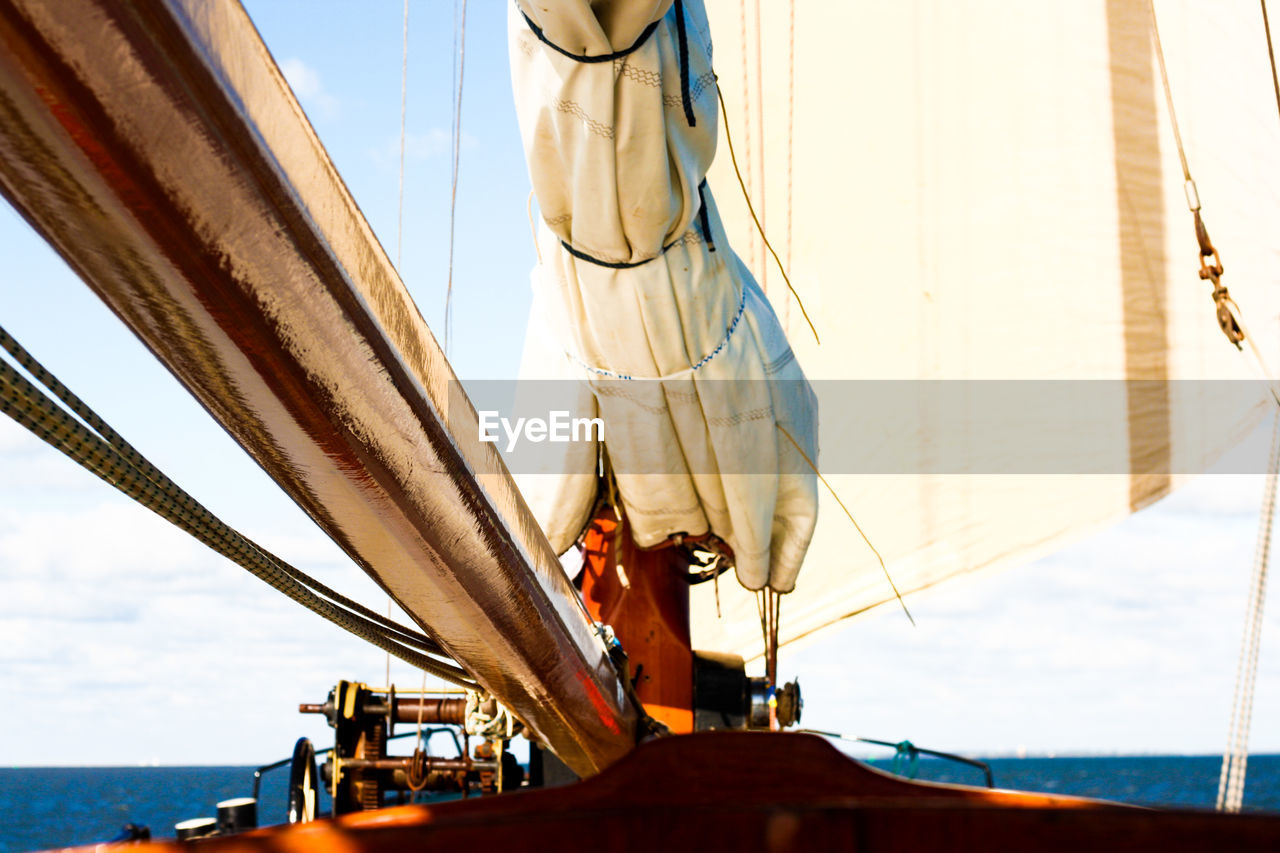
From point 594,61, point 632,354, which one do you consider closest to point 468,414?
point 594,61

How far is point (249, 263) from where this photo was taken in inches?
28.3

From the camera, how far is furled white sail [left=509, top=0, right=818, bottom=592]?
198 centimetres

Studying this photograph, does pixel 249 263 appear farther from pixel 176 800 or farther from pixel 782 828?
pixel 176 800

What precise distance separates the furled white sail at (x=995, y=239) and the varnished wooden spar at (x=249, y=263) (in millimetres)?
4924

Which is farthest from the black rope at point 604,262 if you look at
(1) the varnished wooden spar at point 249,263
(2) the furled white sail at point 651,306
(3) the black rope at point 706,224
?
(1) the varnished wooden spar at point 249,263

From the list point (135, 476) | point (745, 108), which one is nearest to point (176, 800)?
point (745, 108)

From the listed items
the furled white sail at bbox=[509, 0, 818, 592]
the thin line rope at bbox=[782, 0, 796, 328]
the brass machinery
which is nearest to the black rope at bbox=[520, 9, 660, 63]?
the furled white sail at bbox=[509, 0, 818, 592]

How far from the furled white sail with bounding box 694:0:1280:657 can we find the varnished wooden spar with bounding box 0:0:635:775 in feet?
16.2

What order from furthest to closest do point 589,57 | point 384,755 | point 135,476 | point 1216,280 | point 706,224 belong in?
point 384,755, point 1216,280, point 706,224, point 589,57, point 135,476

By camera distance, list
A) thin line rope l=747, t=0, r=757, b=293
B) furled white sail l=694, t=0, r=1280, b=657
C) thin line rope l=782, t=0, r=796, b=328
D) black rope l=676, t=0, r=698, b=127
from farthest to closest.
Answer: thin line rope l=747, t=0, r=757, b=293, thin line rope l=782, t=0, r=796, b=328, furled white sail l=694, t=0, r=1280, b=657, black rope l=676, t=0, r=698, b=127

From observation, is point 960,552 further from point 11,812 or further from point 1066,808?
point 11,812

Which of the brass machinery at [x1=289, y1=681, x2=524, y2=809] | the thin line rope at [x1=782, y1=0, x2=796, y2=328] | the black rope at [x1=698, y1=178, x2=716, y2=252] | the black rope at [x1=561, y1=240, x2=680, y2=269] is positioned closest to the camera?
the black rope at [x1=561, y1=240, x2=680, y2=269]

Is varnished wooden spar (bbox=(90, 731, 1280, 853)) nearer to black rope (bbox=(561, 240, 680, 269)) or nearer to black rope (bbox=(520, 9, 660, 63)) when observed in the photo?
black rope (bbox=(520, 9, 660, 63))

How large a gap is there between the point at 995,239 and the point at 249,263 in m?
5.69
